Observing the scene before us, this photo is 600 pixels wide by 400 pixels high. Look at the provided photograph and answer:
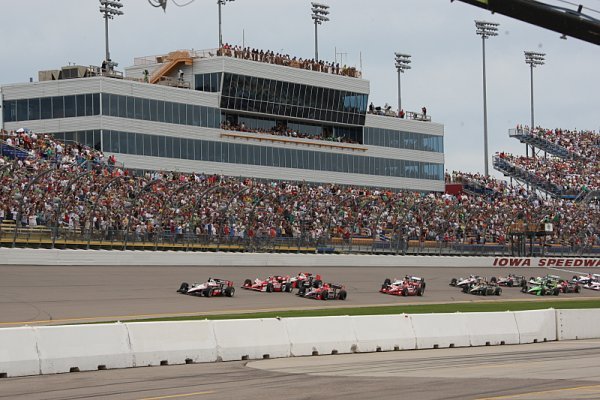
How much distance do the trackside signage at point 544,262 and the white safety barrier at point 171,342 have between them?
4460 cm

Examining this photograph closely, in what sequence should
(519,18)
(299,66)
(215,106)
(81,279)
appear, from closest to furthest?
(519,18) → (81,279) → (215,106) → (299,66)

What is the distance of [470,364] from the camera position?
876 inches

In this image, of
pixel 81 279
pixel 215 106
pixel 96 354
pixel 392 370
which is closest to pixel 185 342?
pixel 96 354

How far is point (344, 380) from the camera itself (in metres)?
18.7

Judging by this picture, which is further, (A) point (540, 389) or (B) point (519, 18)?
(B) point (519, 18)

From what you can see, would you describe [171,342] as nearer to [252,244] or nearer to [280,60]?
[252,244]

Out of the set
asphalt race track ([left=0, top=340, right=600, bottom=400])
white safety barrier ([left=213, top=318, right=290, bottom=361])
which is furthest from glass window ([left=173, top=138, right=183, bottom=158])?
asphalt race track ([left=0, top=340, right=600, bottom=400])

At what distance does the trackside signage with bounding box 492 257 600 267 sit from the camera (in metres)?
66.2

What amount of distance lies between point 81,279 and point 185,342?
742 inches


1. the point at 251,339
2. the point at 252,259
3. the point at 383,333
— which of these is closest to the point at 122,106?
the point at 252,259

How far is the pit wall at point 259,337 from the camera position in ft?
64.8

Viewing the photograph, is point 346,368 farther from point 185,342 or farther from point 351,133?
point 351,133

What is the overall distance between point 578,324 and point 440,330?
5776 millimetres

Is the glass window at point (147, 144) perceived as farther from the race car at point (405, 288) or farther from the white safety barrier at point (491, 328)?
the white safety barrier at point (491, 328)
